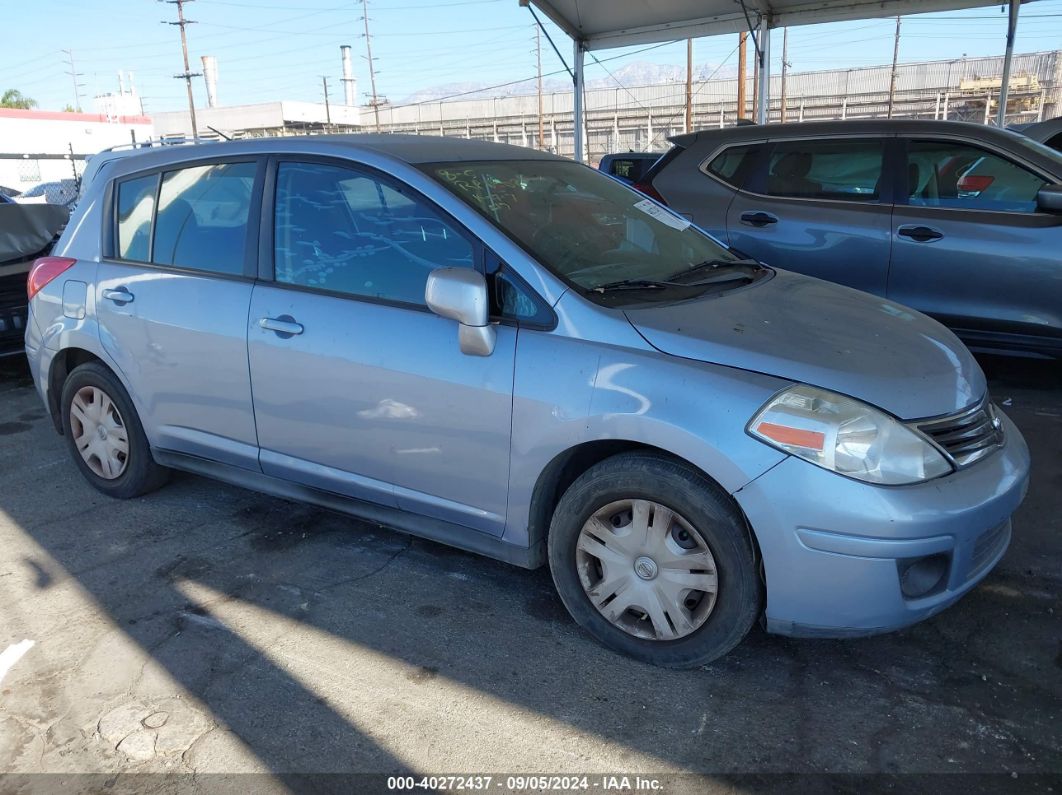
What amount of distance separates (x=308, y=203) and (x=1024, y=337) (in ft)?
14.7

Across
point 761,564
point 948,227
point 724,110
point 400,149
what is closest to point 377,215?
point 400,149

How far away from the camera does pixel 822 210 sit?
588cm

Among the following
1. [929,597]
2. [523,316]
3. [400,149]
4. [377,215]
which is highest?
[400,149]

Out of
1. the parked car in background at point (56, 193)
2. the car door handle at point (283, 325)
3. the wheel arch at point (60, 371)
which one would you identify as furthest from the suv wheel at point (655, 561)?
the parked car in background at point (56, 193)

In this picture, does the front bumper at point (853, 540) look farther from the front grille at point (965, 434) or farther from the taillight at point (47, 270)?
the taillight at point (47, 270)

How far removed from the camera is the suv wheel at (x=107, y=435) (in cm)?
412

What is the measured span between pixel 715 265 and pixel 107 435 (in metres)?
3.11

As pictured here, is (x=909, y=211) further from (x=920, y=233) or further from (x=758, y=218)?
(x=758, y=218)

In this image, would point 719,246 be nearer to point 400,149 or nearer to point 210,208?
point 400,149

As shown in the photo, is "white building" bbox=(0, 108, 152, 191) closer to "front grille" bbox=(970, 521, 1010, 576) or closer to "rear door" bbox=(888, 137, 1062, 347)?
"rear door" bbox=(888, 137, 1062, 347)

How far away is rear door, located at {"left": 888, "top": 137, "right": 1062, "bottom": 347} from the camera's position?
5219mm

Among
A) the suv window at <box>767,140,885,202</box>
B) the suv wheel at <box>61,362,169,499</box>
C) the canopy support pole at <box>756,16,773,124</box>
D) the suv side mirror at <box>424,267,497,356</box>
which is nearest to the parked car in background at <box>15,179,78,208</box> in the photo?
the canopy support pole at <box>756,16,773,124</box>

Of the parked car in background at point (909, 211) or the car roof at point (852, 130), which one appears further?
the car roof at point (852, 130)

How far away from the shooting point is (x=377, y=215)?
327 centimetres
